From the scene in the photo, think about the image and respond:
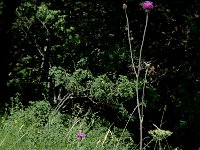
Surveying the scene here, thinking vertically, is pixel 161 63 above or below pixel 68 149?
above

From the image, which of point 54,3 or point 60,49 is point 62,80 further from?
point 54,3

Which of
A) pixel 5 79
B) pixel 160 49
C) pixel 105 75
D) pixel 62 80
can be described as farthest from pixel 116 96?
pixel 5 79

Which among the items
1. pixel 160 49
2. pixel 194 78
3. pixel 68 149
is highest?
pixel 160 49

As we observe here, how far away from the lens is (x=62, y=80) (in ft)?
19.4

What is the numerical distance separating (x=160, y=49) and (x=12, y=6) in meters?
2.18

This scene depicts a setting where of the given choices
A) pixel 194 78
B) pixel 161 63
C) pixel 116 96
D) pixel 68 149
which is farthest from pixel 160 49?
pixel 68 149

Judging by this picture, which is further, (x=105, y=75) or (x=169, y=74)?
(x=169, y=74)

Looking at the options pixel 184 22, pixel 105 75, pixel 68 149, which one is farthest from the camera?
pixel 184 22

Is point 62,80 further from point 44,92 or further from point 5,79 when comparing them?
point 5,79

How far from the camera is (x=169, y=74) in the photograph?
6.45m

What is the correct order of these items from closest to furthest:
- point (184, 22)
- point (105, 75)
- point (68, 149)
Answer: point (68, 149) < point (105, 75) < point (184, 22)

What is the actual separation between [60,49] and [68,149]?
2519mm

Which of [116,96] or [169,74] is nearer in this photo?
[116,96]

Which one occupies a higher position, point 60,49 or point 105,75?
point 60,49
